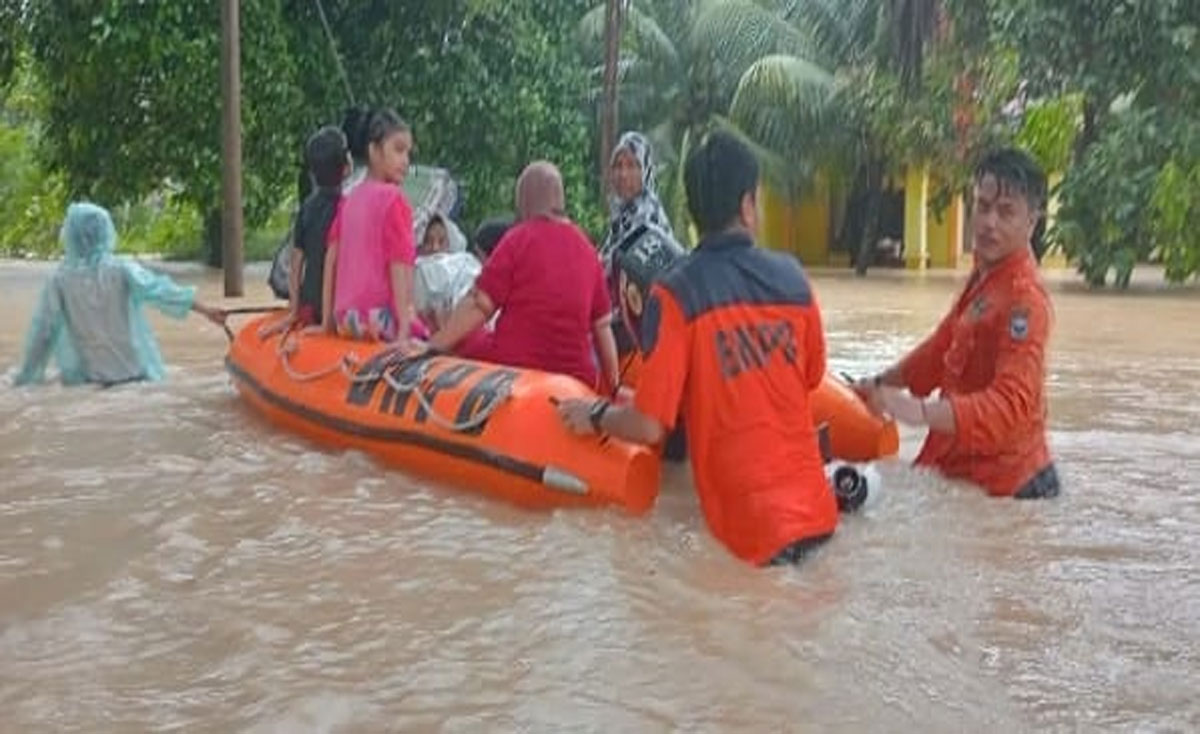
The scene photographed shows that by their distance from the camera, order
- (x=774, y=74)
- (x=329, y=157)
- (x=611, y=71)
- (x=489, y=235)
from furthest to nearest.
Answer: (x=774, y=74)
(x=611, y=71)
(x=489, y=235)
(x=329, y=157)

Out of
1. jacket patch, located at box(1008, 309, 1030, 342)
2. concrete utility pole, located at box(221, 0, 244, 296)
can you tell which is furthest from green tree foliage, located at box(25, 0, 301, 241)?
jacket patch, located at box(1008, 309, 1030, 342)

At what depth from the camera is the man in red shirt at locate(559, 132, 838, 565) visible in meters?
4.10

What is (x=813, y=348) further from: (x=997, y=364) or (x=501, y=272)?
(x=501, y=272)

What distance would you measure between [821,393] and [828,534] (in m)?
1.37

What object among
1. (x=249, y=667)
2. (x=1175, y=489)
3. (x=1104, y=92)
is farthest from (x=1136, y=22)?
(x=249, y=667)

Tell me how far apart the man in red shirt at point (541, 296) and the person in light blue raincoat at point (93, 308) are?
242 cm

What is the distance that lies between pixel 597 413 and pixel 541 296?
45.7 inches

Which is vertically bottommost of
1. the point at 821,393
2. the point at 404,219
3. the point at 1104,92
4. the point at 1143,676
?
the point at 1143,676

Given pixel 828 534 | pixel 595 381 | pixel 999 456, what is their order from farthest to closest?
1. pixel 595 381
2. pixel 999 456
3. pixel 828 534

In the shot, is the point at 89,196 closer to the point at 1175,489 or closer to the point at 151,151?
the point at 151,151

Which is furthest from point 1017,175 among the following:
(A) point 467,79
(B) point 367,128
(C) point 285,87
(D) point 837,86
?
(D) point 837,86

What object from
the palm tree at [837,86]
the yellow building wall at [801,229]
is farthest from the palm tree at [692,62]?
the yellow building wall at [801,229]

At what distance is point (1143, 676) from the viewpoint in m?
3.43

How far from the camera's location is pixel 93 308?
7.78 metres
